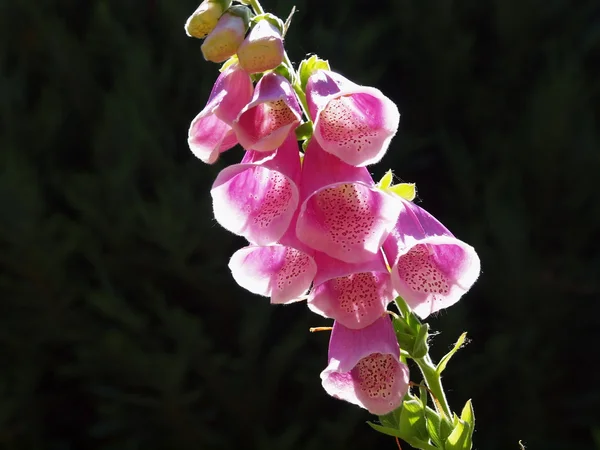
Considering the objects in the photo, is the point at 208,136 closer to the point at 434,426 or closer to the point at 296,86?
the point at 296,86

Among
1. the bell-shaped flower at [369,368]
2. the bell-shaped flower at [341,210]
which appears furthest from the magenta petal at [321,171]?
the bell-shaped flower at [369,368]

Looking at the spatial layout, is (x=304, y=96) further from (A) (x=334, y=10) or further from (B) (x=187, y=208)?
(A) (x=334, y=10)

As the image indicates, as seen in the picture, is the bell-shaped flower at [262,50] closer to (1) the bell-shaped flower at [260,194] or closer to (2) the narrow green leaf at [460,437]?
(1) the bell-shaped flower at [260,194]

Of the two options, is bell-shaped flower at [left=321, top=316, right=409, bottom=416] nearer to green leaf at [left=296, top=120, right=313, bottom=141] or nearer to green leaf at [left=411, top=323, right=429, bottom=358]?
green leaf at [left=411, top=323, right=429, bottom=358]

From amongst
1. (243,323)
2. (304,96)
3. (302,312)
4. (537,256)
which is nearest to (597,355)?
(537,256)

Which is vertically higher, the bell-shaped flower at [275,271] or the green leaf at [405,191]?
the green leaf at [405,191]

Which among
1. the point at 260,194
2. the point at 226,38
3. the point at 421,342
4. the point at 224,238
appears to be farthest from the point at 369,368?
the point at 224,238

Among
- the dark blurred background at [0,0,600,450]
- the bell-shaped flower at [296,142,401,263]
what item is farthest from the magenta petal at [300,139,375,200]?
the dark blurred background at [0,0,600,450]
